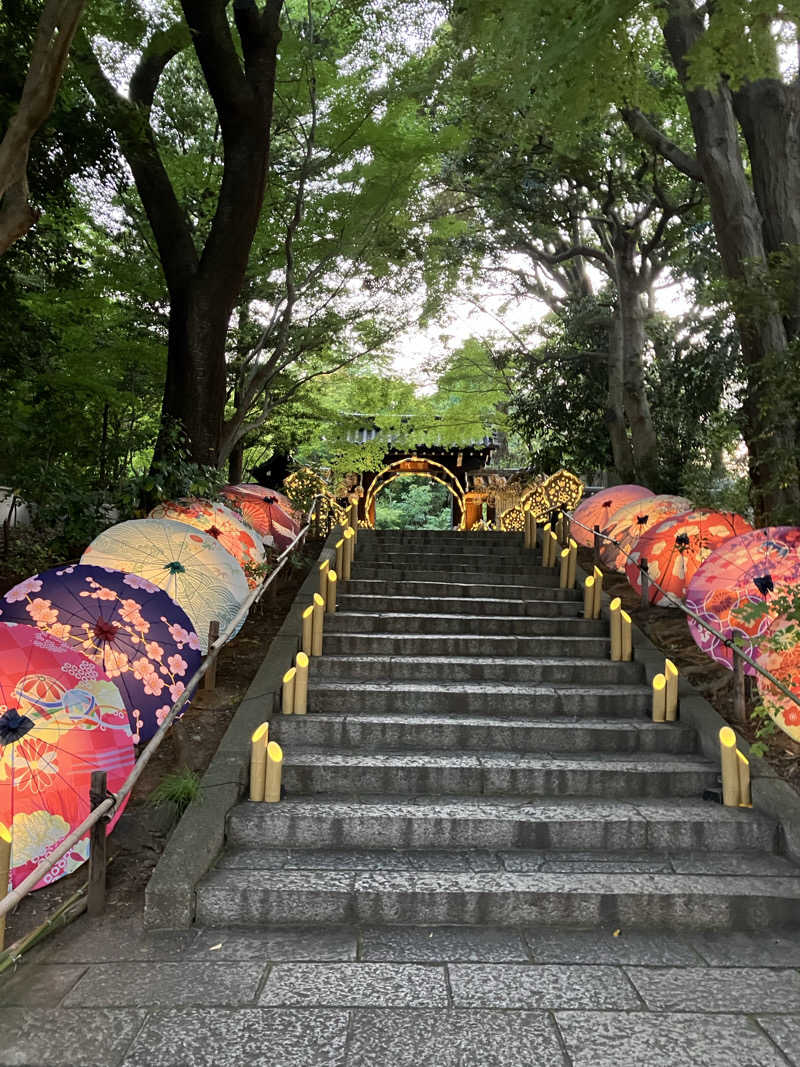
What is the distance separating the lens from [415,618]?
8.02 m

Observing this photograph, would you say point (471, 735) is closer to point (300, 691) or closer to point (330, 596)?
point (300, 691)

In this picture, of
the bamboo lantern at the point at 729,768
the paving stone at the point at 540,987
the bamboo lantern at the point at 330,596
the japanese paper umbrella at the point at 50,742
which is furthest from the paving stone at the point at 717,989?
the bamboo lantern at the point at 330,596

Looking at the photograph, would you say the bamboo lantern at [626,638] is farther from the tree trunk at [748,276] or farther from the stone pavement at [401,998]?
the stone pavement at [401,998]

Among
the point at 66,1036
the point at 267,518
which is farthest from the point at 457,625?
the point at 66,1036

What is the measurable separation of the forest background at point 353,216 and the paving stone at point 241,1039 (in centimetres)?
546

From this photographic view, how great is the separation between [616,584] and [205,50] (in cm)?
923

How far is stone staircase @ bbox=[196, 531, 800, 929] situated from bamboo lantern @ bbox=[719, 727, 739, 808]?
112 mm

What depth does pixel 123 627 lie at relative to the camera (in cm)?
517

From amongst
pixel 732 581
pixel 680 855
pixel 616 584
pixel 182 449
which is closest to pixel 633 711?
pixel 732 581

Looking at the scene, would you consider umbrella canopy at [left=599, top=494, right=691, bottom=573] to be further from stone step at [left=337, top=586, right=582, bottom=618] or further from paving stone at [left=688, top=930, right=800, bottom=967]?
paving stone at [left=688, top=930, right=800, bottom=967]

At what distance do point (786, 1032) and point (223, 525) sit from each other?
21.4 feet

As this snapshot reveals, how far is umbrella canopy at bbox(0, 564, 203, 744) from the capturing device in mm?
4977

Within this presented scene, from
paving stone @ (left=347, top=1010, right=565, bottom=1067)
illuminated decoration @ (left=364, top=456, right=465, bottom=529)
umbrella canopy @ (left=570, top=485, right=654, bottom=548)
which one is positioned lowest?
paving stone @ (left=347, top=1010, right=565, bottom=1067)

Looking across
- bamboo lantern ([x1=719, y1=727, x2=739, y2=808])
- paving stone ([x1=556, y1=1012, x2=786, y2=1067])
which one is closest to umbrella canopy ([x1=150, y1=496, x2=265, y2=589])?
bamboo lantern ([x1=719, y1=727, x2=739, y2=808])
